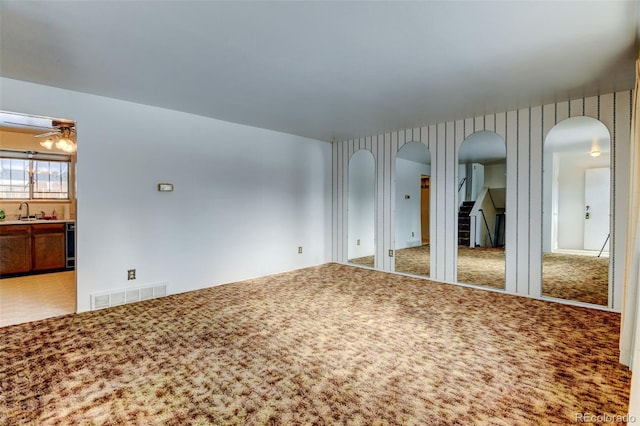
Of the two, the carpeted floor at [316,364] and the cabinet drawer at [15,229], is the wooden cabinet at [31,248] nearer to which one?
the cabinet drawer at [15,229]

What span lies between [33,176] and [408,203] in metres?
7.59

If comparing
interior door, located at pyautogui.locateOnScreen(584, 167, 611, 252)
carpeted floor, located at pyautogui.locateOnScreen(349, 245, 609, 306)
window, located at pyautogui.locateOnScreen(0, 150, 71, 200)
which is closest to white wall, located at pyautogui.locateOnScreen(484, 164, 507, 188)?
carpeted floor, located at pyautogui.locateOnScreen(349, 245, 609, 306)

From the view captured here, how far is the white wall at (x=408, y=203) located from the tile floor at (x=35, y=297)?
5947 millimetres

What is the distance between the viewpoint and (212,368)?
222 centimetres

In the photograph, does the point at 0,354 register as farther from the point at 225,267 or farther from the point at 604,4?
the point at 604,4

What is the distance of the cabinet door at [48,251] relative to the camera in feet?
16.6

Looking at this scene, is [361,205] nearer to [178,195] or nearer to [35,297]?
[178,195]

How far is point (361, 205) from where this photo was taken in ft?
21.6

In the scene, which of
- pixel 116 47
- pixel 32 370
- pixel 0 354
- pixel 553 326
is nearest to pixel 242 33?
pixel 116 47

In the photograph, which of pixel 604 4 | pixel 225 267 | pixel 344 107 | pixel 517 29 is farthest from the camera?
pixel 225 267

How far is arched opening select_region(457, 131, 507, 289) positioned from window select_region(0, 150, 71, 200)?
25.3 ft

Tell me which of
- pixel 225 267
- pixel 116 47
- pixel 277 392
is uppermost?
pixel 116 47

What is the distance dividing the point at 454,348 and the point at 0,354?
3535mm

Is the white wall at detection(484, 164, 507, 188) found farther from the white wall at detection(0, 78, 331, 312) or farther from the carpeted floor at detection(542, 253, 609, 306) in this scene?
the white wall at detection(0, 78, 331, 312)
